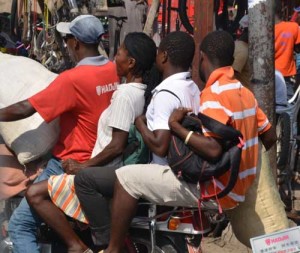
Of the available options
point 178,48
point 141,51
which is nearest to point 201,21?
point 141,51

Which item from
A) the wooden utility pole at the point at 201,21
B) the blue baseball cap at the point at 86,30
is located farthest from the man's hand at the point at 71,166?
the wooden utility pole at the point at 201,21

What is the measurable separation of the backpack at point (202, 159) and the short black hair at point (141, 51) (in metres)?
0.56

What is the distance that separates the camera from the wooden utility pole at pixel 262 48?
460 centimetres

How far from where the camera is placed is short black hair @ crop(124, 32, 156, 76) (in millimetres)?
3898

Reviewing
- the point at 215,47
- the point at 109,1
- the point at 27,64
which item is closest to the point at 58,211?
the point at 27,64

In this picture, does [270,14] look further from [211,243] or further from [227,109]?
[211,243]

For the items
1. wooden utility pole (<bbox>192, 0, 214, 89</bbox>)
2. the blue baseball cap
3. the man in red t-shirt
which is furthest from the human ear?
the man in red t-shirt

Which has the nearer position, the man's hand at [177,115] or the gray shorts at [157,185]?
the man's hand at [177,115]

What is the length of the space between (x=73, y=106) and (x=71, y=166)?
1.20 ft

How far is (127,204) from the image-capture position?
3.69 m

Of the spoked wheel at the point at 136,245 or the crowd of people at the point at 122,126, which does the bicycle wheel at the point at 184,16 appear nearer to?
the crowd of people at the point at 122,126

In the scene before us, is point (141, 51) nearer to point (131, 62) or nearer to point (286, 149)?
point (131, 62)

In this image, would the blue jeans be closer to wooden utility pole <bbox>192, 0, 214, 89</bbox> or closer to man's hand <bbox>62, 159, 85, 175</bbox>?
man's hand <bbox>62, 159, 85, 175</bbox>

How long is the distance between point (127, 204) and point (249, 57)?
64.8 inches
